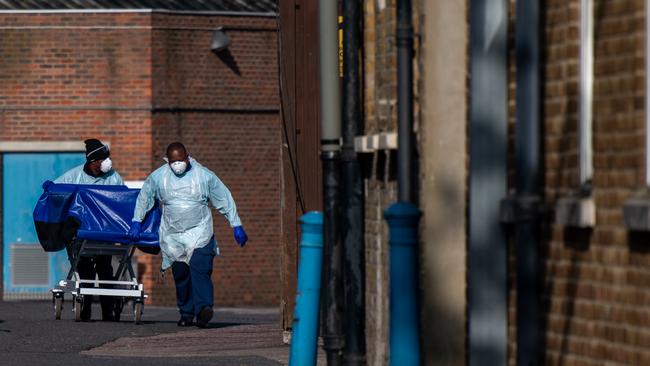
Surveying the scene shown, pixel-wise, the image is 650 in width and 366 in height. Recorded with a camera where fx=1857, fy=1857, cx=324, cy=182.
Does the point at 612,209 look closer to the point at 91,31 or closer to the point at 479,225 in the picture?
the point at 479,225

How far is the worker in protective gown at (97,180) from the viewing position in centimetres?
1980

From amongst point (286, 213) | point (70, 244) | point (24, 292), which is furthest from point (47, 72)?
point (286, 213)

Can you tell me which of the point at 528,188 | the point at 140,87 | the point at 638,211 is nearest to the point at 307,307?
the point at 528,188

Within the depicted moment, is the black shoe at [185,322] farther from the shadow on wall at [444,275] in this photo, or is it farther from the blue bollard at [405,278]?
the blue bollard at [405,278]

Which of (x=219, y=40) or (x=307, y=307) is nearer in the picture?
(x=307, y=307)

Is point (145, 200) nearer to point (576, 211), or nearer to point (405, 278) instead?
point (405, 278)

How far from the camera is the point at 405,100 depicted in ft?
31.6

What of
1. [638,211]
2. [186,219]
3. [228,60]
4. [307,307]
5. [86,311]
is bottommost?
[86,311]

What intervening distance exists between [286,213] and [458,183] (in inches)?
250

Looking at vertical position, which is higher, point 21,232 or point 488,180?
point 21,232

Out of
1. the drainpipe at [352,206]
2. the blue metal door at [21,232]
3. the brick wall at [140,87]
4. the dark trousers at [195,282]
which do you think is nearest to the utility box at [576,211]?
the drainpipe at [352,206]

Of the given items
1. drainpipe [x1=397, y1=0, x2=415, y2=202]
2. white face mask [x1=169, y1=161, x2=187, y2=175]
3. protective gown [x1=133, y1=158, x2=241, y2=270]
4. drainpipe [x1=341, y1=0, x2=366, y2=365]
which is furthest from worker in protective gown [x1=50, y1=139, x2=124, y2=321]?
drainpipe [x1=397, y1=0, x2=415, y2=202]

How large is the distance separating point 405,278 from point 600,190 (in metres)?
1.55

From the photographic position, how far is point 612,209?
24.4ft
